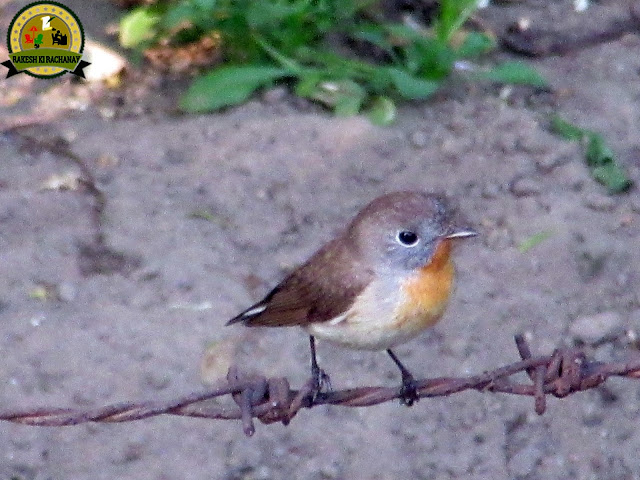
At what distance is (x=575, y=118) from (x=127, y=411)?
15.3ft

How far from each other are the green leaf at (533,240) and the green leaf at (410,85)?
4.24ft

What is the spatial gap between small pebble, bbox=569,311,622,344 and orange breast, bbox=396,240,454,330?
180cm

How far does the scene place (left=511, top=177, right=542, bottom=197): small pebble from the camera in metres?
5.95

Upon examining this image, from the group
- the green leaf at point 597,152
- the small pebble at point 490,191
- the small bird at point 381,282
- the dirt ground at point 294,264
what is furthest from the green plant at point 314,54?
the small bird at point 381,282

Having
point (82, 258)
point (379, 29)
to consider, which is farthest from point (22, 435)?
point (379, 29)

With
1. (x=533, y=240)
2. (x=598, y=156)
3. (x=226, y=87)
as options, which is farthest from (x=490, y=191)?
(x=226, y=87)

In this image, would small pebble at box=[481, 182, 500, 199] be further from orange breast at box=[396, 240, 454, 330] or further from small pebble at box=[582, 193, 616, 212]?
orange breast at box=[396, 240, 454, 330]

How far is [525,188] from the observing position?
5.95 metres

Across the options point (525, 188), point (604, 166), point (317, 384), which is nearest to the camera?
point (317, 384)

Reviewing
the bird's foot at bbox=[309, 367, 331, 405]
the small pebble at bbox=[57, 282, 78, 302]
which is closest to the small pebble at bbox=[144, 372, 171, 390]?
the small pebble at bbox=[57, 282, 78, 302]

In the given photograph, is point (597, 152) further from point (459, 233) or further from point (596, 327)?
point (459, 233)

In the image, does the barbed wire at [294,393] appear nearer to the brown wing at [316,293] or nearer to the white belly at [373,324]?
the white belly at [373,324]

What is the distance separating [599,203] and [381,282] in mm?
2766

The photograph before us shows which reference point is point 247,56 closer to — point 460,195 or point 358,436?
point 460,195
